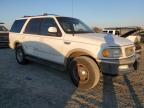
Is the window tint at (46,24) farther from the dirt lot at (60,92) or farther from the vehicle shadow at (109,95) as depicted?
the vehicle shadow at (109,95)

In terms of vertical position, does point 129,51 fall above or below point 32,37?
below

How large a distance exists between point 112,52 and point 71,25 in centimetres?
212

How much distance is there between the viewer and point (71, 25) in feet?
24.6

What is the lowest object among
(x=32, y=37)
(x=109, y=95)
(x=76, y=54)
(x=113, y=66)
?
(x=109, y=95)

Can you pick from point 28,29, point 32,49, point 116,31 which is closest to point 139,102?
point 32,49

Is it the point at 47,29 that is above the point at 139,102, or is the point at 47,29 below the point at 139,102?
above

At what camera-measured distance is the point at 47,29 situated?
7.69 m

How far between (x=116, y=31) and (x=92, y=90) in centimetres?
2116

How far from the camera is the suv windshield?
721cm

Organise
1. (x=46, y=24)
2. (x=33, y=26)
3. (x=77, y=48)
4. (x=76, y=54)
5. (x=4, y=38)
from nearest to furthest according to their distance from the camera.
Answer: (x=77, y=48), (x=76, y=54), (x=46, y=24), (x=33, y=26), (x=4, y=38)

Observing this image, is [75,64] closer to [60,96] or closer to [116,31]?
[60,96]

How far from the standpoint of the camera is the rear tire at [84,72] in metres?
6.02

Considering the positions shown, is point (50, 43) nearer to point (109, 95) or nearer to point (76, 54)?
point (76, 54)

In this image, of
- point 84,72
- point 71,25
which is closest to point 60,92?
point 84,72
